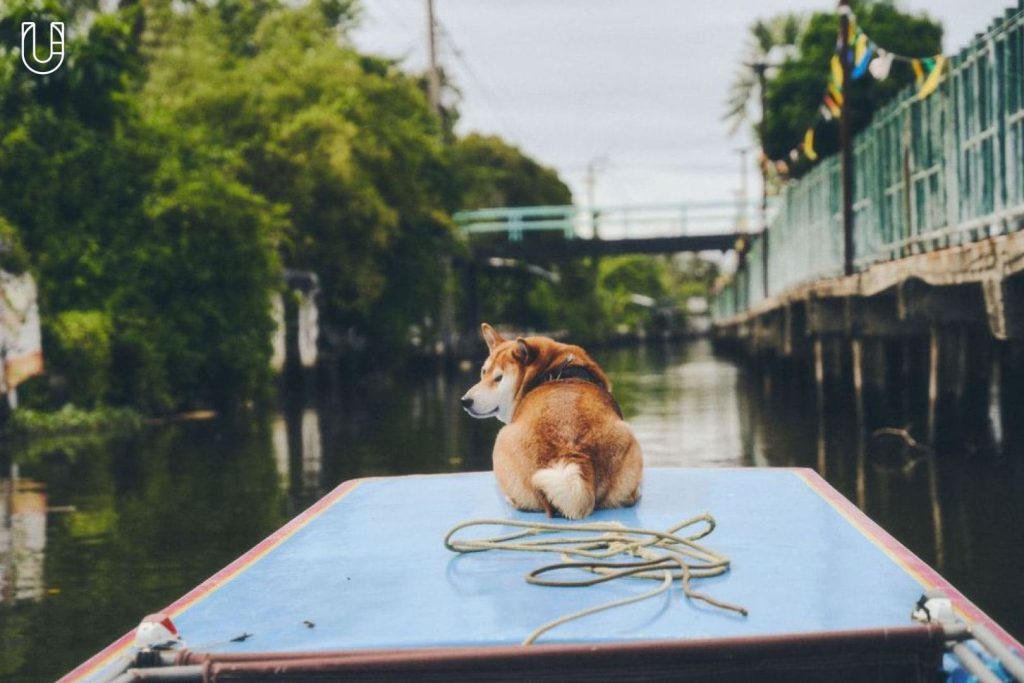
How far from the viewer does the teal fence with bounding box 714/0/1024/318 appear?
13039mm

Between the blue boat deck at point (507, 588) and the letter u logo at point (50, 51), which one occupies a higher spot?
the letter u logo at point (50, 51)

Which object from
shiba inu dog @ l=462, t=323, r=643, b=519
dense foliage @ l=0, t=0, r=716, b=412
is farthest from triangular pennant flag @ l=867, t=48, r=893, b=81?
dense foliage @ l=0, t=0, r=716, b=412

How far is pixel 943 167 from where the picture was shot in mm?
16047

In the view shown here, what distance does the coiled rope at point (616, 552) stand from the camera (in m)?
4.05

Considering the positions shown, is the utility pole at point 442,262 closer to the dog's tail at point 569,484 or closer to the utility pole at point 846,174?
the utility pole at point 846,174

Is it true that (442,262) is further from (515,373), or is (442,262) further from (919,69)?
(515,373)

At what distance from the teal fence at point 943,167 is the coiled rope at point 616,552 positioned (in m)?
9.09

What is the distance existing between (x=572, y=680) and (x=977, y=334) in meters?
14.1

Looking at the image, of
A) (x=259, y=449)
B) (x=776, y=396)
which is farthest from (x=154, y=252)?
(x=776, y=396)

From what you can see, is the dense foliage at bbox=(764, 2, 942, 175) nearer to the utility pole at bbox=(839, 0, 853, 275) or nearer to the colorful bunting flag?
the colorful bunting flag

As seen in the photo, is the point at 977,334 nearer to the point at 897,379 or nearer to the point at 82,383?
the point at 897,379

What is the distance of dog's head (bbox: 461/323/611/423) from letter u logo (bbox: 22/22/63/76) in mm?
19791

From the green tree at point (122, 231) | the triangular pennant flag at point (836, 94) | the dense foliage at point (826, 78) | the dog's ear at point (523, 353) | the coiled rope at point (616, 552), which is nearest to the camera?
the coiled rope at point (616, 552)

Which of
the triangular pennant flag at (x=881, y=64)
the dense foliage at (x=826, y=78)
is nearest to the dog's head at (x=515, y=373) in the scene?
the triangular pennant flag at (x=881, y=64)
